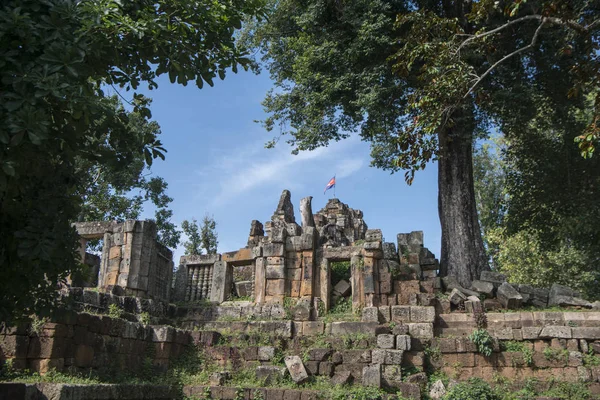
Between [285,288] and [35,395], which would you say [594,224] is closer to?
[285,288]

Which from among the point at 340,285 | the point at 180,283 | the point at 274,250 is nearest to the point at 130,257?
the point at 180,283

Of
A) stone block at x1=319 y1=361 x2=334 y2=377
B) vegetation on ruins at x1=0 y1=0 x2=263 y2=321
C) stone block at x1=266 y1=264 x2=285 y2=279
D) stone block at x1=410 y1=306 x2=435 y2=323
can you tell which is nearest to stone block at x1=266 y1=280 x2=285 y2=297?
stone block at x1=266 y1=264 x2=285 y2=279

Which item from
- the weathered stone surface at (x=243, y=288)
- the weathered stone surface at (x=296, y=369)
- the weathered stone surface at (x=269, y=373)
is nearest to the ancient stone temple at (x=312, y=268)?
the weathered stone surface at (x=243, y=288)

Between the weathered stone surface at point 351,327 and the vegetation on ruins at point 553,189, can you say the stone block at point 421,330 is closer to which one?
the weathered stone surface at point 351,327

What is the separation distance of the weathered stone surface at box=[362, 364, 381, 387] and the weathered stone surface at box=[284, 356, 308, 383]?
3.92 ft

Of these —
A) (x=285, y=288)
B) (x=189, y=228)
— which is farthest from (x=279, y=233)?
(x=189, y=228)

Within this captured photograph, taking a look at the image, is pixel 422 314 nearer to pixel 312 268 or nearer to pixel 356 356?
pixel 356 356

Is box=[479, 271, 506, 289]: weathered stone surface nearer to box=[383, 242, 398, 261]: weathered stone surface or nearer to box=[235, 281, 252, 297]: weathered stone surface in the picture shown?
box=[383, 242, 398, 261]: weathered stone surface

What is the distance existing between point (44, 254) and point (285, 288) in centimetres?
973

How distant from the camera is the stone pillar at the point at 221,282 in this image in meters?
15.7

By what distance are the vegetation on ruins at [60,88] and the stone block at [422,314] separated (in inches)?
320

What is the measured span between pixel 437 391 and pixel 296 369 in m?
2.74

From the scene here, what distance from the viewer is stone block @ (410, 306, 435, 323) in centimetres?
1235

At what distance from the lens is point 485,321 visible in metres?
12.3
